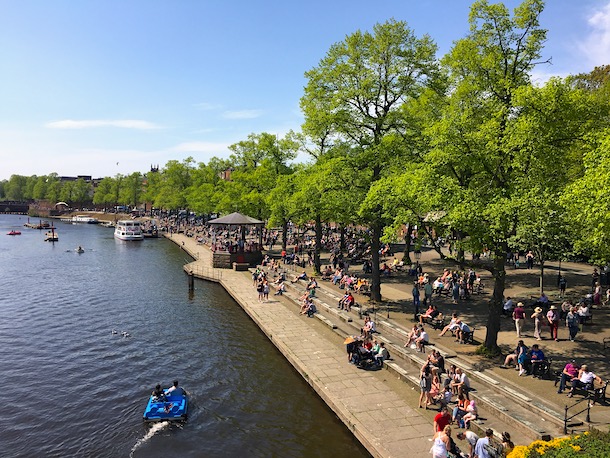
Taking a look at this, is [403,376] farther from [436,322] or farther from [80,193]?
[80,193]

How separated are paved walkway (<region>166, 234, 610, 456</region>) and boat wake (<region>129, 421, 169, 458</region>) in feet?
20.5

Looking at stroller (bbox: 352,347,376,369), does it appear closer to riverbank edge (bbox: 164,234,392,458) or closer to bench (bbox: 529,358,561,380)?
riverbank edge (bbox: 164,234,392,458)

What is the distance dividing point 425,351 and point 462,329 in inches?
85.4

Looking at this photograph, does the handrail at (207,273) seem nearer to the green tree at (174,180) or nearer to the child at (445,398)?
the child at (445,398)

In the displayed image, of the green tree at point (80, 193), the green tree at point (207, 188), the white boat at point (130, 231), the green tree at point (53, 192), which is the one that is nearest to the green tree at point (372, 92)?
the green tree at point (207, 188)

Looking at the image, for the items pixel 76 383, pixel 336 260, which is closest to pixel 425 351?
pixel 76 383

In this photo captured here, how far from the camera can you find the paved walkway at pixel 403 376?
13.6 metres

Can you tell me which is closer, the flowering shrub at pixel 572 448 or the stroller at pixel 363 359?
the flowering shrub at pixel 572 448

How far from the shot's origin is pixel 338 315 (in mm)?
26688

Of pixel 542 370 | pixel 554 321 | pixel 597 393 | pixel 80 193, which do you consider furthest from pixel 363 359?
pixel 80 193

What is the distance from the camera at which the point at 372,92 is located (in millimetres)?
26469

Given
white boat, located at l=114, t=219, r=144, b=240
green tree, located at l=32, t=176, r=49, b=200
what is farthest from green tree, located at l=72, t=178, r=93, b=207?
white boat, located at l=114, t=219, r=144, b=240

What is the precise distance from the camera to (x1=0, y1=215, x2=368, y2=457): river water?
15578mm

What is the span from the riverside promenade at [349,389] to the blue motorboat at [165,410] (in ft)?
17.9
